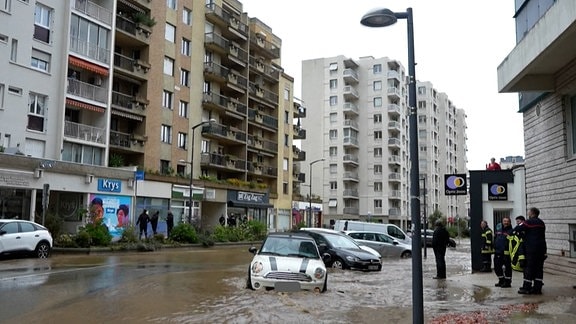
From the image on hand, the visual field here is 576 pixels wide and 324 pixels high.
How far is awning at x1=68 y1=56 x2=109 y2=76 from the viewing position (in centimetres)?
3356

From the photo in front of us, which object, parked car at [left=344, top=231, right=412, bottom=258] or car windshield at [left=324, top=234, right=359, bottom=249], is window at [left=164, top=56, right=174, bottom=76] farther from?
car windshield at [left=324, top=234, right=359, bottom=249]

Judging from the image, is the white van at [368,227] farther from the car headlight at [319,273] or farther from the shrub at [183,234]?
the car headlight at [319,273]

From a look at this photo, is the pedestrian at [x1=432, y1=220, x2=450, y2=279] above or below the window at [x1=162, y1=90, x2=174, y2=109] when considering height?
below

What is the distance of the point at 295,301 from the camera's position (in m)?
11.0

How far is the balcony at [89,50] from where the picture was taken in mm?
33969

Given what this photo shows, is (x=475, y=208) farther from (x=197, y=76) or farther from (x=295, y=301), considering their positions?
(x=197, y=76)

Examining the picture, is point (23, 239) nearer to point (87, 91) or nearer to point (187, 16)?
point (87, 91)

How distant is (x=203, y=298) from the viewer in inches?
456

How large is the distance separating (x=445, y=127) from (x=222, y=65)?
2888 inches

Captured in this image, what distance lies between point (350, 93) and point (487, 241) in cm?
7186

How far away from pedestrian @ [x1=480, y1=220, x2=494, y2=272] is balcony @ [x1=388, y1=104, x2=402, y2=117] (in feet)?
235

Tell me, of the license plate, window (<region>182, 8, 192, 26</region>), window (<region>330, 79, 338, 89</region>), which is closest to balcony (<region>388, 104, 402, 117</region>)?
window (<region>330, 79, 338, 89</region>)

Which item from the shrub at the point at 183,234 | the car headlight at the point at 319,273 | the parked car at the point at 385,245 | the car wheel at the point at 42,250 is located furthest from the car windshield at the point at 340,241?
the shrub at the point at 183,234

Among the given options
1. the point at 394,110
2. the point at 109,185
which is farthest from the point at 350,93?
the point at 109,185
